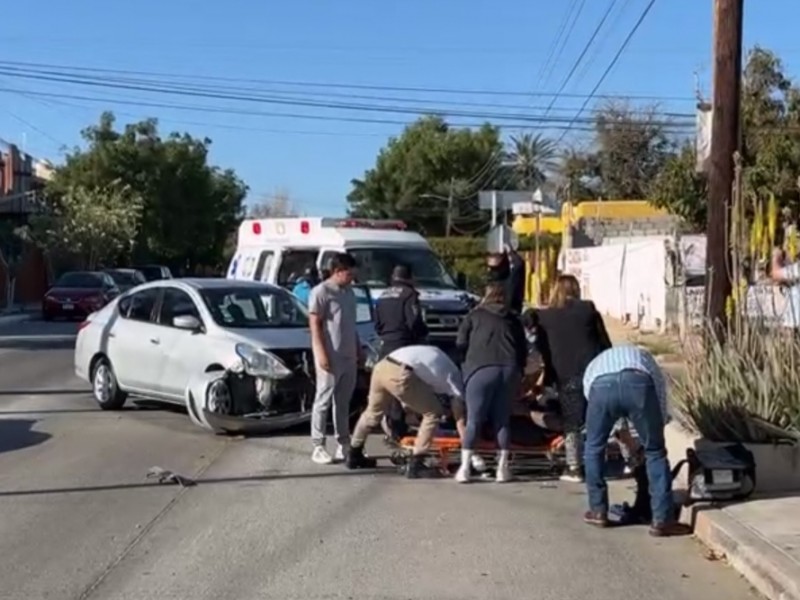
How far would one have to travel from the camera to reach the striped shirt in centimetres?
916

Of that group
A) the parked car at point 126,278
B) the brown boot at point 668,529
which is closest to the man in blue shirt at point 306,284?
the brown boot at point 668,529

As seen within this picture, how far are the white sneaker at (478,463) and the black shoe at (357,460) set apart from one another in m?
1.02

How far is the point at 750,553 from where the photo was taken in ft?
26.3

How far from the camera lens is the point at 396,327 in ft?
45.2

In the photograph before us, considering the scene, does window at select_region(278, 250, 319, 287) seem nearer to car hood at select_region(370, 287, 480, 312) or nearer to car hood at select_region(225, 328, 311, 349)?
car hood at select_region(370, 287, 480, 312)

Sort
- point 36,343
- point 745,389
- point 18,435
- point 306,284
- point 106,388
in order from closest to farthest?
point 745,389 < point 18,435 < point 106,388 < point 306,284 < point 36,343

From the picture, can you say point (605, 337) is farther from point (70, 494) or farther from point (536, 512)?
point (70, 494)

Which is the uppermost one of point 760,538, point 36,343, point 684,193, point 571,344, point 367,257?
point 684,193

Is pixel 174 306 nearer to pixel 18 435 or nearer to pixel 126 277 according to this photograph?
pixel 18 435

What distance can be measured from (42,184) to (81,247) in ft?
43.7

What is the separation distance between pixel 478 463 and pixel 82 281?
1245 inches

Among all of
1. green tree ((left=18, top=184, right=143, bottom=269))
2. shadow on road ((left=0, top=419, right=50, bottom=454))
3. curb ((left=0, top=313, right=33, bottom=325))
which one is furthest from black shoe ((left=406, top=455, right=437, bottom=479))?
green tree ((left=18, top=184, right=143, bottom=269))

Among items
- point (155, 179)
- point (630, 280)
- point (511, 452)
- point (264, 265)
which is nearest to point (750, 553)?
point (511, 452)

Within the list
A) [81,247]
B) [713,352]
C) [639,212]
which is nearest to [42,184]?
[81,247]
